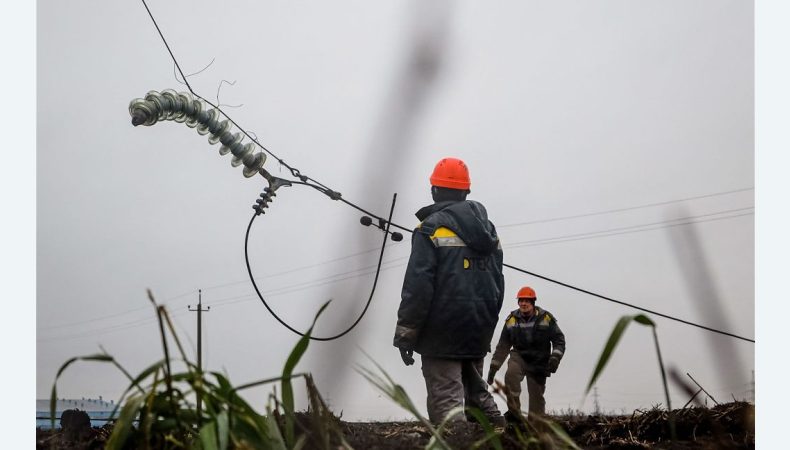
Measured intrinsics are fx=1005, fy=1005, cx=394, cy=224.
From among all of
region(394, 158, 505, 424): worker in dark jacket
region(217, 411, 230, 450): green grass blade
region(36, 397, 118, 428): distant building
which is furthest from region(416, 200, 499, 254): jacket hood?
region(217, 411, 230, 450): green grass blade

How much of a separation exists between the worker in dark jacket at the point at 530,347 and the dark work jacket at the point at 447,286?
661 mm

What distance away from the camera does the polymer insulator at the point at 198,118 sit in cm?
367

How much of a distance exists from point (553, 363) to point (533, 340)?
5.3 inches

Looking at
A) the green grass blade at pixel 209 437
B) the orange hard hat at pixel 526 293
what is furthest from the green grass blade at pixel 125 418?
the orange hard hat at pixel 526 293

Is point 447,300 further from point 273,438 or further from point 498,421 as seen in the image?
point 273,438

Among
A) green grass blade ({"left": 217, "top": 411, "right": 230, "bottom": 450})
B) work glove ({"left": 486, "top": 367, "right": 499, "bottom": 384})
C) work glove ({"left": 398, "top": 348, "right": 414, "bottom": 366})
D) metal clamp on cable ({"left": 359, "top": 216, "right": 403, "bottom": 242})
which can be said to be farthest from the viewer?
work glove ({"left": 486, "top": 367, "right": 499, "bottom": 384})

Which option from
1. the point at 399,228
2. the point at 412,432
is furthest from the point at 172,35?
the point at 412,432

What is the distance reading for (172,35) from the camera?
12.9ft

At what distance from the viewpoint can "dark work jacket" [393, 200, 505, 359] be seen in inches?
138

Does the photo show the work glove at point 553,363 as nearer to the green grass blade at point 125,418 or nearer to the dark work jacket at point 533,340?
the dark work jacket at point 533,340

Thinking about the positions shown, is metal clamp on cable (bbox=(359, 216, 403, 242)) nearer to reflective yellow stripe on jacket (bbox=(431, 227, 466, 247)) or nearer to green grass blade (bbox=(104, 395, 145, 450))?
reflective yellow stripe on jacket (bbox=(431, 227, 466, 247))

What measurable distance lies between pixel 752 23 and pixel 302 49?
175cm

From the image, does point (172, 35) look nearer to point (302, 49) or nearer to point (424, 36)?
point (302, 49)

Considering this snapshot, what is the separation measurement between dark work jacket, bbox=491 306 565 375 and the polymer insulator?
1.35 metres
